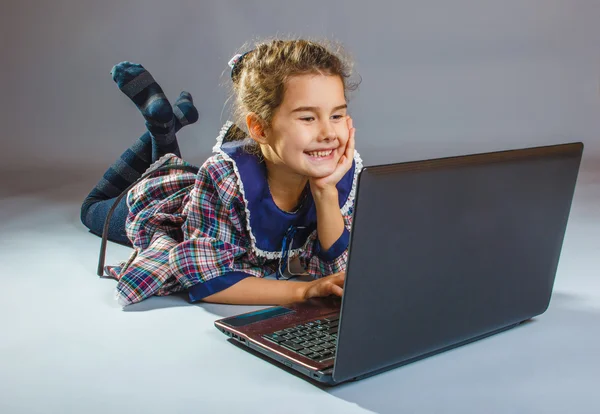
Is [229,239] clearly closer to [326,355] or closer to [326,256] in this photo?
[326,256]

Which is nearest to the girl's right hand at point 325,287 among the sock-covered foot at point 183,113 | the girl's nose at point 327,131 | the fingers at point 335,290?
the fingers at point 335,290

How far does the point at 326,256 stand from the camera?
1.84 m

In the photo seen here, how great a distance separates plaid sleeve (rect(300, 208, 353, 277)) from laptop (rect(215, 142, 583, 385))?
1.02 feet

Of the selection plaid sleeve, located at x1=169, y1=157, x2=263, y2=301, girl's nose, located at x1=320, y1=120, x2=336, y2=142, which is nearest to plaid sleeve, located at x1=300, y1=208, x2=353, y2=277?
plaid sleeve, located at x1=169, y1=157, x2=263, y2=301

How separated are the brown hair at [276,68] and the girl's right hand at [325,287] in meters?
0.32

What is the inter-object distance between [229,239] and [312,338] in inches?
18.0

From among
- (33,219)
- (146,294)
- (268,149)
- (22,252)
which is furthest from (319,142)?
(33,219)

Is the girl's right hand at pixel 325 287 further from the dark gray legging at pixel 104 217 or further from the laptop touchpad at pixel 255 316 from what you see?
the dark gray legging at pixel 104 217

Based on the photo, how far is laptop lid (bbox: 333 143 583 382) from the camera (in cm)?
120

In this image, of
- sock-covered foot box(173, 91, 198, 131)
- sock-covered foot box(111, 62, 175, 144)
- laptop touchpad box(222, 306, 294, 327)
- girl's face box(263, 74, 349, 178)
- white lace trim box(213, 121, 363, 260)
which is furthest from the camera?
sock-covered foot box(173, 91, 198, 131)

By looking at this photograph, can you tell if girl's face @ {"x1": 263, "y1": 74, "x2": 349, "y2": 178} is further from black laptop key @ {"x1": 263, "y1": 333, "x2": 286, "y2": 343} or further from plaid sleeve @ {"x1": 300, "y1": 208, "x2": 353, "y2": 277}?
black laptop key @ {"x1": 263, "y1": 333, "x2": 286, "y2": 343}

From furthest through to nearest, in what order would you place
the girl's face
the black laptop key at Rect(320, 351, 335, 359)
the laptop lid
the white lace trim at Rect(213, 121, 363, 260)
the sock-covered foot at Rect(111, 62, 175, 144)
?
the sock-covered foot at Rect(111, 62, 175, 144), the white lace trim at Rect(213, 121, 363, 260), the girl's face, the black laptop key at Rect(320, 351, 335, 359), the laptop lid

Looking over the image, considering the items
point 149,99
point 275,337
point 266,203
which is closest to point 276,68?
point 266,203

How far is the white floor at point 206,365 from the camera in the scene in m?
1.30
